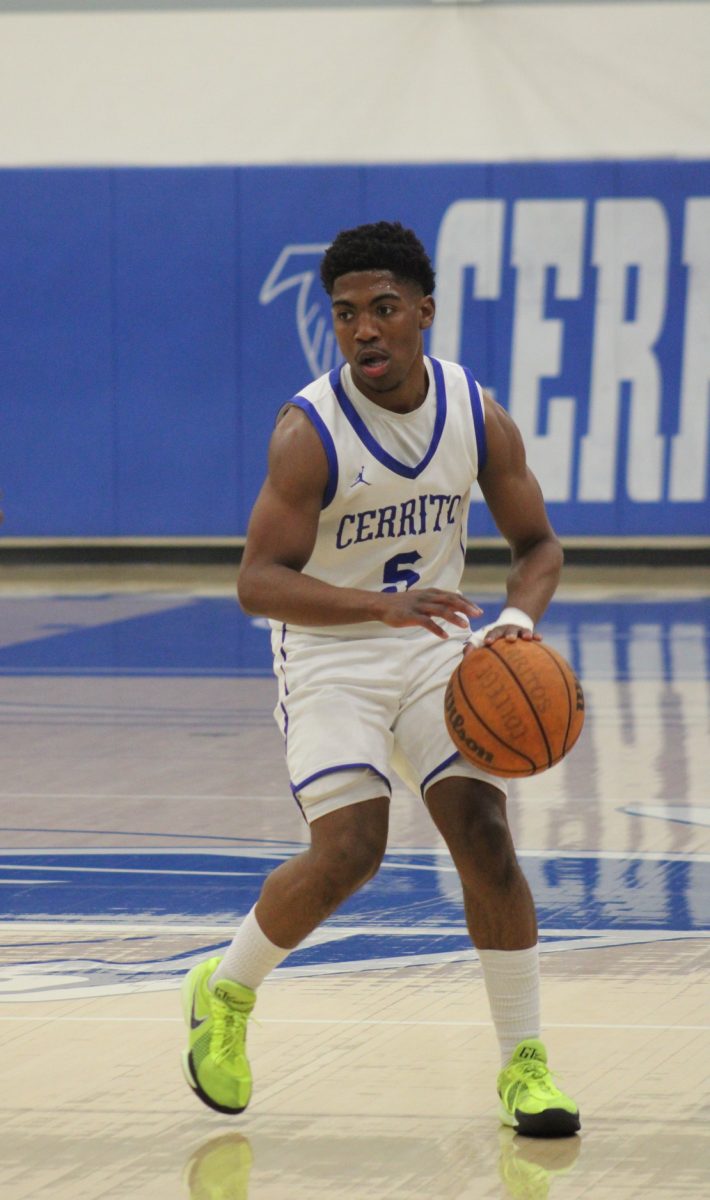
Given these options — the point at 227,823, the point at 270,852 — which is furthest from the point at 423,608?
the point at 227,823

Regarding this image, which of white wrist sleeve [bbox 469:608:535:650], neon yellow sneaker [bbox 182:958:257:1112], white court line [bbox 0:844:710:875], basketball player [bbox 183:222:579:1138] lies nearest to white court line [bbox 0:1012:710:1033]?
neon yellow sneaker [bbox 182:958:257:1112]

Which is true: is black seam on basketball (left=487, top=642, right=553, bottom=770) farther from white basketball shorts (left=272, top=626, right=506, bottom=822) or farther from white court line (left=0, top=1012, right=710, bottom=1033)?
white court line (left=0, top=1012, right=710, bottom=1033)

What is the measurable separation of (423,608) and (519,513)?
0.56m

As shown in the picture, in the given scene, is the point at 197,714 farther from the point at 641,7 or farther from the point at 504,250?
the point at 641,7

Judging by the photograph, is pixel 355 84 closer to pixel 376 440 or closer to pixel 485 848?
pixel 376 440

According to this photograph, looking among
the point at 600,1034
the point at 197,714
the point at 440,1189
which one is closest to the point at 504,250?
the point at 197,714

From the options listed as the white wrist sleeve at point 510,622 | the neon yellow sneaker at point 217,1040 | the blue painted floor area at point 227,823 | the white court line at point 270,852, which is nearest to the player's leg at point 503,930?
the white wrist sleeve at point 510,622

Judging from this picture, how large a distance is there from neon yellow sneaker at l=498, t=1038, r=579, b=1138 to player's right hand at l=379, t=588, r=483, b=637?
94 cm

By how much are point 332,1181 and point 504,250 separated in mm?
13668

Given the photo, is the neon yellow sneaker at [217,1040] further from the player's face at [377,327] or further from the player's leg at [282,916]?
the player's face at [377,327]

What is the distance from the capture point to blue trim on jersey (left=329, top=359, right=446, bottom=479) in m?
4.55

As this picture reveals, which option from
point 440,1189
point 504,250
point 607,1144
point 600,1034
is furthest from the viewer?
point 504,250

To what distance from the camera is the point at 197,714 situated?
34.2 ft

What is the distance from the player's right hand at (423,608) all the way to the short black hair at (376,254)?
72 centimetres
